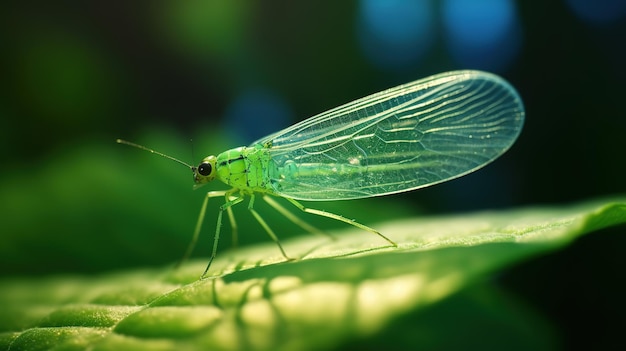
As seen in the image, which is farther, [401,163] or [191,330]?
[401,163]

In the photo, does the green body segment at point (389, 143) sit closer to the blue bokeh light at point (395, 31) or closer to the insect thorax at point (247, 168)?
the insect thorax at point (247, 168)

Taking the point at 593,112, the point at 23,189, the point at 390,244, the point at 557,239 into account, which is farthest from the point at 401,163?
the point at 23,189

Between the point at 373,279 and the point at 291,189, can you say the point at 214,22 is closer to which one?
the point at 291,189

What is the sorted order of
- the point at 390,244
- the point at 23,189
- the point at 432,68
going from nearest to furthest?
the point at 390,244
the point at 23,189
the point at 432,68

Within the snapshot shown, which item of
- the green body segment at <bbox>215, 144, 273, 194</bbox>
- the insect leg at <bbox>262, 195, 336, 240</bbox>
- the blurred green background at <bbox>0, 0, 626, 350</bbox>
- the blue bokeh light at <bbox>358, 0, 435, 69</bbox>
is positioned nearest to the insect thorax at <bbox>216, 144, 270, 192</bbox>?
the green body segment at <bbox>215, 144, 273, 194</bbox>

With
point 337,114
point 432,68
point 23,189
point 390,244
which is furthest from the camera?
point 432,68

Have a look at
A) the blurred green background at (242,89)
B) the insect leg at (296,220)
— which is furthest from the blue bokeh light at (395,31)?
the insect leg at (296,220)

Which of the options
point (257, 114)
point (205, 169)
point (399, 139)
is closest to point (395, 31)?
point (257, 114)

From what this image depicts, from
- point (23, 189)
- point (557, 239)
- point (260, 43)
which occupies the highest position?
point (260, 43)
